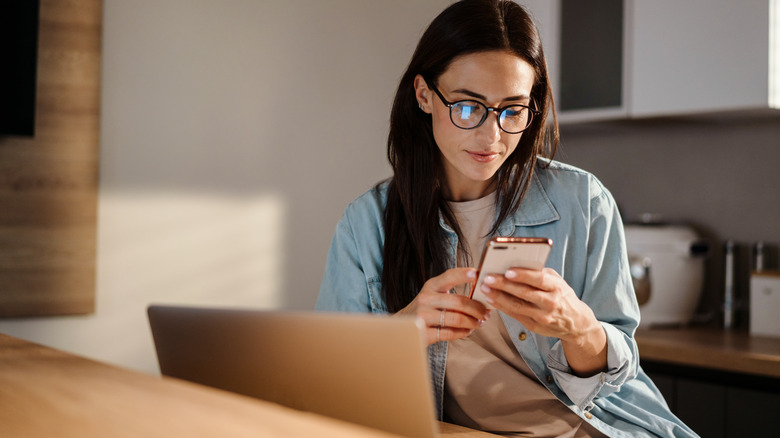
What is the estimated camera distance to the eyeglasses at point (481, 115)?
49.3 inches

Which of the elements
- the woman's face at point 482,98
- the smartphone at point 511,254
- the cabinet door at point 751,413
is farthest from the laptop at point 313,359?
the cabinet door at point 751,413

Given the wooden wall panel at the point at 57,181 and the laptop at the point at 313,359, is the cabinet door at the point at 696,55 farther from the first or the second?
the laptop at the point at 313,359

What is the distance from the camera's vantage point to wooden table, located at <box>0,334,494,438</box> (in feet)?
1.81

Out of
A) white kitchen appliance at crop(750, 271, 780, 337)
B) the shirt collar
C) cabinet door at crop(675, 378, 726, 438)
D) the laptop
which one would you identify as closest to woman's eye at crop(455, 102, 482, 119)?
the shirt collar

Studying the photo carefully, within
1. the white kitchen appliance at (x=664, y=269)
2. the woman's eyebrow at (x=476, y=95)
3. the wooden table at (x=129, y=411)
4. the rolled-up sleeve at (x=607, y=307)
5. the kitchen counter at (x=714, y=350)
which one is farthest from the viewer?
the white kitchen appliance at (x=664, y=269)

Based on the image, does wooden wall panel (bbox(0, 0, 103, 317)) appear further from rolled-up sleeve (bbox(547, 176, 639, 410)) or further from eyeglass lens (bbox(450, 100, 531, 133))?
rolled-up sleeve (bbox(547, 176, 639, 410))

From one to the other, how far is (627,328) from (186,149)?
1831 mm

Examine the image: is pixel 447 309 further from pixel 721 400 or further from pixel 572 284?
pixel 721 400

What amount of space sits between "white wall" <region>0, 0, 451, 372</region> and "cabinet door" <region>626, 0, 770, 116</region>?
43.2 inches

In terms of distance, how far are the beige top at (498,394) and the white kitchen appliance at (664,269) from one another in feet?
4.17

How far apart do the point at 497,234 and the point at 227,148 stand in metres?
1.60

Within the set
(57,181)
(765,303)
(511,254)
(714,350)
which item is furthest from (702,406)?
(57,181)

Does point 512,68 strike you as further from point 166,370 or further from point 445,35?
point 166,370

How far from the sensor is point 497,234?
1.35 m
